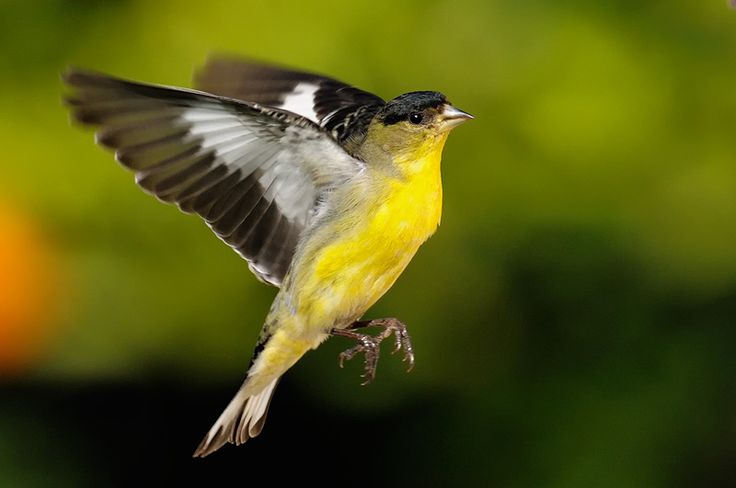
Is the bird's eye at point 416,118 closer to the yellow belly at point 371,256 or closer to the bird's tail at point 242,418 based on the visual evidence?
the yellow belly at point 371,256

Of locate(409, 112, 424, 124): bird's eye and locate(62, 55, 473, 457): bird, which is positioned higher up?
locate(409, 112, 424, 124): bird's eye

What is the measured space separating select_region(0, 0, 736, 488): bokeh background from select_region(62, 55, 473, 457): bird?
42.1 inches

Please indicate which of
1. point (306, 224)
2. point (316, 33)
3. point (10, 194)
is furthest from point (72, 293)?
point (306, 224)

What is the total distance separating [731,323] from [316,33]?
1.40m

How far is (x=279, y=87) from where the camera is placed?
261 cm

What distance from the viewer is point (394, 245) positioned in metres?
1.65

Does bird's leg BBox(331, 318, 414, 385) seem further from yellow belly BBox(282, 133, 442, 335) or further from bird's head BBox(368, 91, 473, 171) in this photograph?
bird's head BBox(368, 91, 473, 171)

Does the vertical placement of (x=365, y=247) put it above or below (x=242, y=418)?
above

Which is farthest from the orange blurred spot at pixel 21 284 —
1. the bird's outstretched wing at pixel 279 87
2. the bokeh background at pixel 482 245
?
the bird's outstretched wing at pixel 279 87

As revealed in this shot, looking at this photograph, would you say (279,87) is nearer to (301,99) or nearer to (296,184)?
(301,99)

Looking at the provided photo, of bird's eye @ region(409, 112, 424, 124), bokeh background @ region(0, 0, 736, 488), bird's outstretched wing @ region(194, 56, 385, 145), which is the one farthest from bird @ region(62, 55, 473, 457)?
bokeh background @ region(0, 0, 736, 488)

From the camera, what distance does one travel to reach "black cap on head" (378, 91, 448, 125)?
162 cm

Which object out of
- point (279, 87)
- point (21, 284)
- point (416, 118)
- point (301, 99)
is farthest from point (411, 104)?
point (21, 284)

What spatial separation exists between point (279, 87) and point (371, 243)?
3.35 ft
